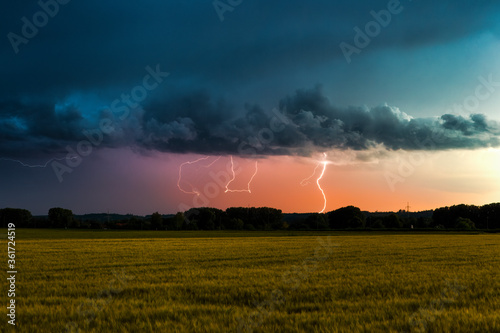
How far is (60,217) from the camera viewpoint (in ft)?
559

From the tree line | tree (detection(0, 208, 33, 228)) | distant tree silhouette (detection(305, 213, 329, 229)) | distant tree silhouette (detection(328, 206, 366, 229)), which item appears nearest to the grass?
the tree line

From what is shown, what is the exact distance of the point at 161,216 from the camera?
152750mm

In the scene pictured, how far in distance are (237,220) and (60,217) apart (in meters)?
74.6

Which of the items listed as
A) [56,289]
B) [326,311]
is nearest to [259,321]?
[326,311]

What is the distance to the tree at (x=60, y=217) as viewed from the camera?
549ft

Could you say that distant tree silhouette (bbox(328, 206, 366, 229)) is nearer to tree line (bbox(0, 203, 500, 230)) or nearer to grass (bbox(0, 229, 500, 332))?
tree line (bbox(0, 203, 500, 230))

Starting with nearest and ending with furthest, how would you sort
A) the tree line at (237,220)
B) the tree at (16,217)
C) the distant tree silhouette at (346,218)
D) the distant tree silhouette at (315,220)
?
the tree line at (237,220)
the distant tree silhouette at (315,220)
the tree at (16,217)
the distant tree silhouette at (346,218)

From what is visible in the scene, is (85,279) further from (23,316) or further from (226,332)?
(226,332)

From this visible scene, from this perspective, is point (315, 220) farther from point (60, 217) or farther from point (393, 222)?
point (60, 217)

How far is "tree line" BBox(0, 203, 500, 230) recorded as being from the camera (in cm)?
14862

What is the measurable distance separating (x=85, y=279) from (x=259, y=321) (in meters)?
9.92

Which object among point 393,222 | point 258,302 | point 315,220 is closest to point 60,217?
point 315,220

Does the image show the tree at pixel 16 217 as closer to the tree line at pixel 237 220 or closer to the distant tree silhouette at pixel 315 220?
the tree line at pixel 237 220

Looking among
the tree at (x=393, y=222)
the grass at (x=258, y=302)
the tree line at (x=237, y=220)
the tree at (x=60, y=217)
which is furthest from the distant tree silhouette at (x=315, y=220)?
the grass at (x=258, y=302)
